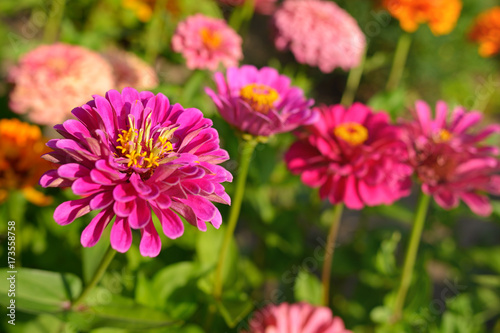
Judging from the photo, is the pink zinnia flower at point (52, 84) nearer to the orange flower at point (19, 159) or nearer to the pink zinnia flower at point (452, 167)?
the orange flower at point (19, 159)

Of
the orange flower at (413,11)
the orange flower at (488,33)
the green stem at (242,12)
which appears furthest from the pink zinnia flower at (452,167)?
the orange flower at (488,33)

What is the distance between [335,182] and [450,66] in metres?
3.67

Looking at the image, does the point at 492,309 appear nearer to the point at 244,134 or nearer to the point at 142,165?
the point at 244,134

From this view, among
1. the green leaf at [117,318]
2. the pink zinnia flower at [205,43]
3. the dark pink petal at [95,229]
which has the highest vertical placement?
the pink zinnia flower at [205,43]

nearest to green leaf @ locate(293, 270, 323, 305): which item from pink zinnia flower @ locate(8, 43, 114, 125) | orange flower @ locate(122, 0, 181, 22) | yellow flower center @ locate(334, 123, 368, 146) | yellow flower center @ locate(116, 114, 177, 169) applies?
yellow flower center @ locate(334, 123, 368, 146)

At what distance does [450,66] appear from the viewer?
409cm

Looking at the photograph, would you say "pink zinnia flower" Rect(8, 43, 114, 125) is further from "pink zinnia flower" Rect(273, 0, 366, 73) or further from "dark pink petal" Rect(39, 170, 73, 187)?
"dark pink petal" Rect(39, 170, 73, 187)

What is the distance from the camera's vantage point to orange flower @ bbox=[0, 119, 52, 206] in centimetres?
101

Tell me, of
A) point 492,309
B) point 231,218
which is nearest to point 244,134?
point 231,218

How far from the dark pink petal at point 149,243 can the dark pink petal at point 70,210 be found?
78mm

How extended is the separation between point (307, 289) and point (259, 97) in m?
0.51

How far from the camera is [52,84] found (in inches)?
47.3

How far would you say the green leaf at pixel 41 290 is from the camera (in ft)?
2.39

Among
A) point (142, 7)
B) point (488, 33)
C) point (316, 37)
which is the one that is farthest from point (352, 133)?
point (488, 33)
